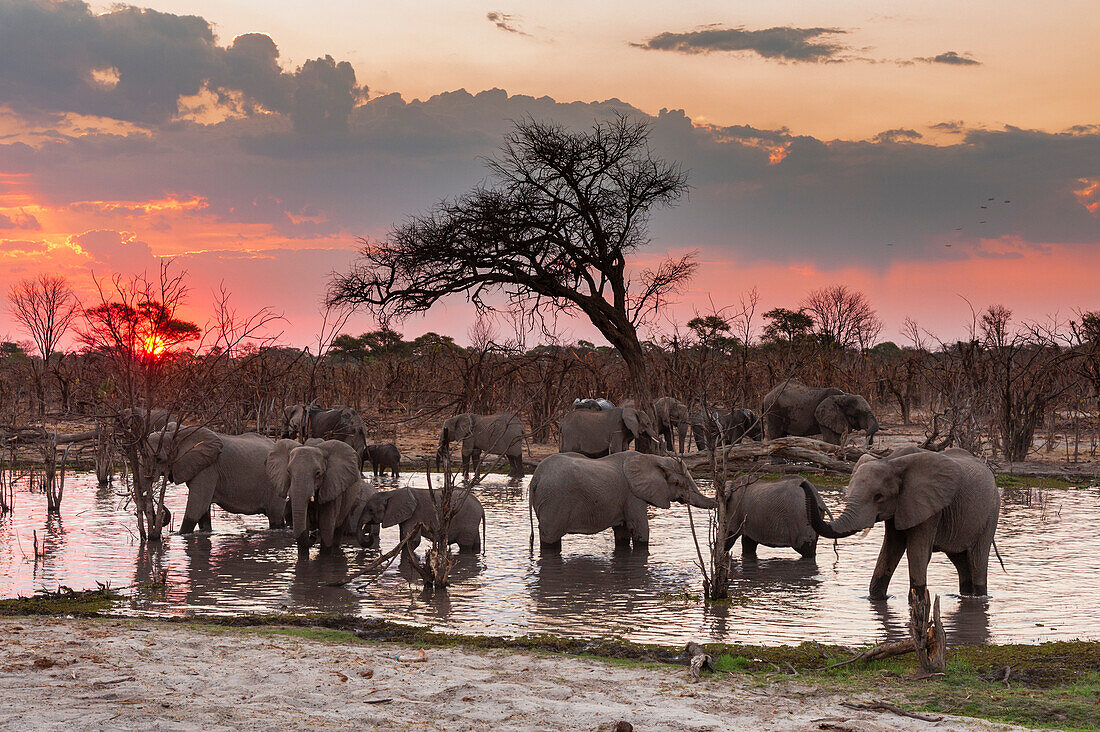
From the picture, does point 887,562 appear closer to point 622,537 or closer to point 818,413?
point 622,537

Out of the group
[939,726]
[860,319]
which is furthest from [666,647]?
[860,319]

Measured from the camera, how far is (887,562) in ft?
32.2

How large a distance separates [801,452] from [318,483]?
12.0 m

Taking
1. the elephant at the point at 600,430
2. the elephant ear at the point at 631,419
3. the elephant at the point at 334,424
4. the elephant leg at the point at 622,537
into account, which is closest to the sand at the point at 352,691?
the elephant leg at the point at 622,537

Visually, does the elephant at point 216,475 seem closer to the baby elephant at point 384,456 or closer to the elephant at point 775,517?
the elephant at point 775,517

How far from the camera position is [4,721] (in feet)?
17.4

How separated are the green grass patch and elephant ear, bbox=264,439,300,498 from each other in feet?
9.47

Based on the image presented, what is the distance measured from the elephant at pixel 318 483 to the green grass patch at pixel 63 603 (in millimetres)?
2487

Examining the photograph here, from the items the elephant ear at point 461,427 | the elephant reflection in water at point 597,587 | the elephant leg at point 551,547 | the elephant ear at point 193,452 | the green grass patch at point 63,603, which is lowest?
the elephant reflection in water at point 597,587

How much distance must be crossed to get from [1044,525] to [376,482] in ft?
38.2

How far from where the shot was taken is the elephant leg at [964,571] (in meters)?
10.0

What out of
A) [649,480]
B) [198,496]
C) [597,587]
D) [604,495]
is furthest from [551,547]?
[198,496]

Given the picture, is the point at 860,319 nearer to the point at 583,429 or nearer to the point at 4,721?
the point at 583,429

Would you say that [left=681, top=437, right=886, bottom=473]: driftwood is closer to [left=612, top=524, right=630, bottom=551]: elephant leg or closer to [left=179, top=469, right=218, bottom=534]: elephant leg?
[left=612, top=524, right=630, bottom=551]: elephant leg
